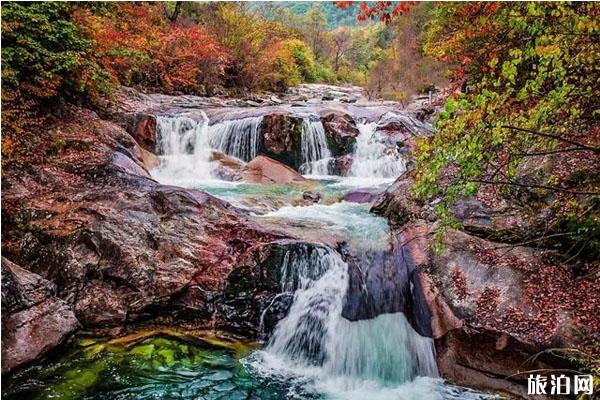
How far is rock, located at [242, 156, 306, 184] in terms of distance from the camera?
11.6 meters

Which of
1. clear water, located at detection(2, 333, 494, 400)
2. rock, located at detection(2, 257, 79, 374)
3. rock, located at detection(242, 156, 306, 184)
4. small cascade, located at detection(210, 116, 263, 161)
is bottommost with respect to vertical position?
clear water, located at detection(2, 333, 494, 400)

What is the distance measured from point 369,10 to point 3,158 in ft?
17.5

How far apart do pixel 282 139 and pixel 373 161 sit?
2872mm

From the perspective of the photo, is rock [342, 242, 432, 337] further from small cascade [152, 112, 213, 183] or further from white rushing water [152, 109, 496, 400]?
small cascade [152, 112, 213, 183]

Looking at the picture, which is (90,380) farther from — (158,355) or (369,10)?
(369,10)

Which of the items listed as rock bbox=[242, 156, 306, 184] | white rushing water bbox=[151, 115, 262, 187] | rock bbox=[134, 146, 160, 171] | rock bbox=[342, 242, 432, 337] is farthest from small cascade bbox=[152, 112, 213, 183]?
rock bbox=[342, 242, 432, 337]

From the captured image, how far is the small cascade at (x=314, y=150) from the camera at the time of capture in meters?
13.4

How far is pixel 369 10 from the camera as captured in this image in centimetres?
470

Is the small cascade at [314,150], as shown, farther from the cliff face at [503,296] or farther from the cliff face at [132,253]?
the cliff face at [503,296]

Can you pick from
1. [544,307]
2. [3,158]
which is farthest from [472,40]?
[3,158]

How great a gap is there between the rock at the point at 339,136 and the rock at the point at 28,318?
32.4 ft

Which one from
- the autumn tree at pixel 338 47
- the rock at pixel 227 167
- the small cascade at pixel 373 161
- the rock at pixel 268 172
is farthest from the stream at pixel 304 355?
the autumn tree at pixel 338 47

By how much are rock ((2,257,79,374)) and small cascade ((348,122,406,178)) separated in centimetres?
961

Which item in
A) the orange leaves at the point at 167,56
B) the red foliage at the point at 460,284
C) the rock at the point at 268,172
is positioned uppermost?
the orange leaves at the point at 167,56
